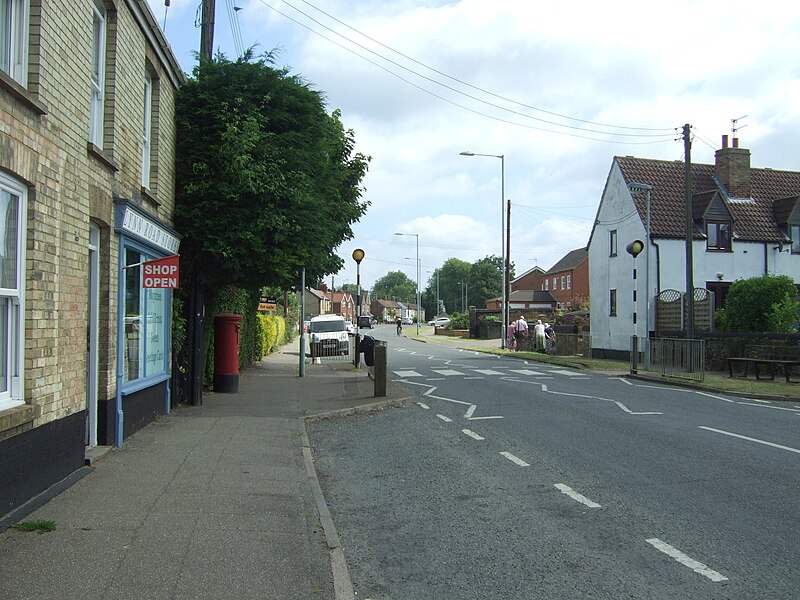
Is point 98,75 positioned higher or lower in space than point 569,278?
lower

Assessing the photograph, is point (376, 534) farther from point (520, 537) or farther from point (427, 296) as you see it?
point (427, 296)

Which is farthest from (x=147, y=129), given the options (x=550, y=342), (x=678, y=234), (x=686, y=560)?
(x=550, y=342)

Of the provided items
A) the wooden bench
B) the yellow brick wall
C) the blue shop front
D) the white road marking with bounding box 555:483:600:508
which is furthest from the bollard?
the wooden bench

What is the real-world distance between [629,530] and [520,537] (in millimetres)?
912

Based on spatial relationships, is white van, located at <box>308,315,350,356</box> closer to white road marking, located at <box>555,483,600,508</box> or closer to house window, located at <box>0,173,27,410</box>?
white road marking, located at <box>555,483,600,508</box>

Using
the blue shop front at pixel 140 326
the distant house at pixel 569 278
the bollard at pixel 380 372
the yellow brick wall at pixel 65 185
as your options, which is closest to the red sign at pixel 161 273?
the blue shop front at pixel 140 326

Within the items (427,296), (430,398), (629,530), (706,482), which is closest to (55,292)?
(629,530)

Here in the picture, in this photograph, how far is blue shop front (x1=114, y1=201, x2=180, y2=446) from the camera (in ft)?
29.6

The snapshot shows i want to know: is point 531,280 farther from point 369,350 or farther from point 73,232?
point 73,232

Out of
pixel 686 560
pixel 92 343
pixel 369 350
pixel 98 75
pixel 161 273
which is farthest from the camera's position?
pixel 369 350

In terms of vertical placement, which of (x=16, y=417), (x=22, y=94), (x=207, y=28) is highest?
(x=207, y=28)

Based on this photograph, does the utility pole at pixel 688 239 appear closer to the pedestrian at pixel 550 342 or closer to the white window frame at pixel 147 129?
the pedestrian at pixel 550 342

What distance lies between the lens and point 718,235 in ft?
99.7

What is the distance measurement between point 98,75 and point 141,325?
11.7ft
